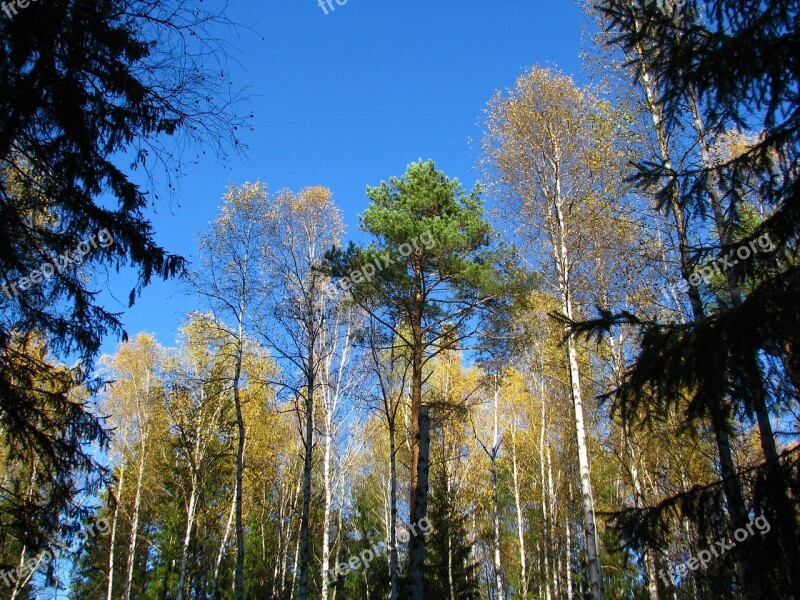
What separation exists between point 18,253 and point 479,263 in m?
8.91

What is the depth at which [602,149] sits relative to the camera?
10.5 m

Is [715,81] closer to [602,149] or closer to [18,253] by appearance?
[18,253]

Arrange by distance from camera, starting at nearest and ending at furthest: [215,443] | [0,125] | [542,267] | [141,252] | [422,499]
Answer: [0,125], [141,252], [422,499], [542,267], [215,443]

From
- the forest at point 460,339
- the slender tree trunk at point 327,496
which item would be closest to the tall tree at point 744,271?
the forest at point 460,339

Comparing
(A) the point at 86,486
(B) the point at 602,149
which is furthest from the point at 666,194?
(B) the point at 602,149

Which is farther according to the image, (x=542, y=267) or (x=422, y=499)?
(x=542, y=267)
